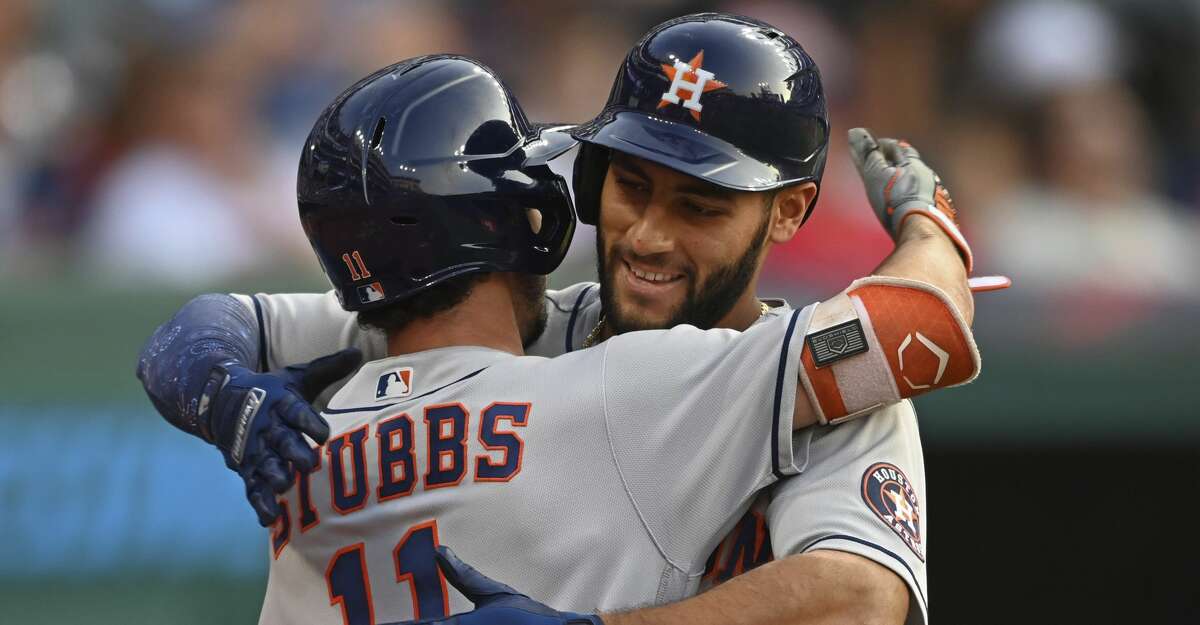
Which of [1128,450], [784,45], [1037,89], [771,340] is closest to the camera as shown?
[771,340]

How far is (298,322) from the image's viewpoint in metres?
3.17

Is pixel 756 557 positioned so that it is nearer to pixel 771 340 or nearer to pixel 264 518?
pixel 771 340

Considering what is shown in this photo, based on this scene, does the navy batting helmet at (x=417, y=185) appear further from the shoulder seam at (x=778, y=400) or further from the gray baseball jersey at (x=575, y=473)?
the shoulder seam at (x=778, y=400)

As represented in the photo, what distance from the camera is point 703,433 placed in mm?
2426

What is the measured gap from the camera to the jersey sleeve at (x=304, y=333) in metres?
3.12

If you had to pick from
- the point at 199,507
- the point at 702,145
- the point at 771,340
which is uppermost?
the point at 702,145

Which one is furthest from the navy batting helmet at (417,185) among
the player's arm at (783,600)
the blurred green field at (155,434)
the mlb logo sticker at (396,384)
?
the blurred green field at (155,434)

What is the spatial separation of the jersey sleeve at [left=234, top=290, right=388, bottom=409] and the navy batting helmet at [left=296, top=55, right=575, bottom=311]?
361 millimetres

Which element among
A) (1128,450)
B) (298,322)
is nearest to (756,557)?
(298,322)

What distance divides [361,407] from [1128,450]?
9.73ft

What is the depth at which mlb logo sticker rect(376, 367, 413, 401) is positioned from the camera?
259 cm

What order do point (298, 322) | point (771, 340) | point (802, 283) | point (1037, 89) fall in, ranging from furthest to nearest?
point (1037, 89), point (802, 283), point (298, 322), point (771, 340)

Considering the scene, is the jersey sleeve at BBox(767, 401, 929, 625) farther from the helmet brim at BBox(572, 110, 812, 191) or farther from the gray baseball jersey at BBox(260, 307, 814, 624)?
the helmet brim at BBox(572, 110, 812, 191)

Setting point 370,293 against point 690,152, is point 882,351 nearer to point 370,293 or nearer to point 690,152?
point 690,152
